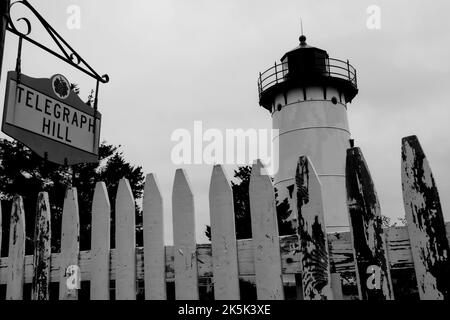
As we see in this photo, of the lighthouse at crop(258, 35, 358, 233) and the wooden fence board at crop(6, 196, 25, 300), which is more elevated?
the lighthouse at crop(258, 35, 358, 233)

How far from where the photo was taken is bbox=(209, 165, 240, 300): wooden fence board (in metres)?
2.28

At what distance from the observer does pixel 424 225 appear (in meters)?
2.01

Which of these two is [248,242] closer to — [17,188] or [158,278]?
[158,278]

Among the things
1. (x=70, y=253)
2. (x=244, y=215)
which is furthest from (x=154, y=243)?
(x=244, y=215)

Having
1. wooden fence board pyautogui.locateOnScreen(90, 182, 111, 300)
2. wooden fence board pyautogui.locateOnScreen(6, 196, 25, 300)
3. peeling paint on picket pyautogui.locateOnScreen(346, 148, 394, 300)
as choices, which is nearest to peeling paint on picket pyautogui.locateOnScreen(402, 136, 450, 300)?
peeling paint on picket pyautogui.locateOnScreen(346, 148, 394, 300)

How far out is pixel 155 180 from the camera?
101 inches

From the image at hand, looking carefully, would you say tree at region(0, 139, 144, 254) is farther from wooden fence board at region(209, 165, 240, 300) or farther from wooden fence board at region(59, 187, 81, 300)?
wooden fence board at region(209, 165, 240, 300)

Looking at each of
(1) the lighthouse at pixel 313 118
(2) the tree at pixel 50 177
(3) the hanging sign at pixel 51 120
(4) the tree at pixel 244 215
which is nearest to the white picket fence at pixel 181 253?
(3) the hanging sign at pixel 51 120

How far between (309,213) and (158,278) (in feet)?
3.07

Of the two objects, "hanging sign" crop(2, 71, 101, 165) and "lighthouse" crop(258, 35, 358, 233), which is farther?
"lighthouse" crop(258, 35, 358, 233)

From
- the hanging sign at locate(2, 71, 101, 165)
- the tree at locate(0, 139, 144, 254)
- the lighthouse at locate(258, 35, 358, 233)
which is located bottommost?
the hanging sign at locate(2, 71, 101, 165)

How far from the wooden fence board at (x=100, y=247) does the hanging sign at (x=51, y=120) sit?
29 centimetres

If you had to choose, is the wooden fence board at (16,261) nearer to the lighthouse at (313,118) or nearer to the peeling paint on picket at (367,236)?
the peeling paint on picket at (367,236)

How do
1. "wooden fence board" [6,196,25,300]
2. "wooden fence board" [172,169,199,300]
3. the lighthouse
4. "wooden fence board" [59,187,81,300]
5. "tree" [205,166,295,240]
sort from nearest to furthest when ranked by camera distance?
"wooden fence board" [172,169,199,300], "wooden fence board" [59,187,81,300], "wooden fence board" [6,196,25,300], "tree" [205,166,295,240], the lighthouse
